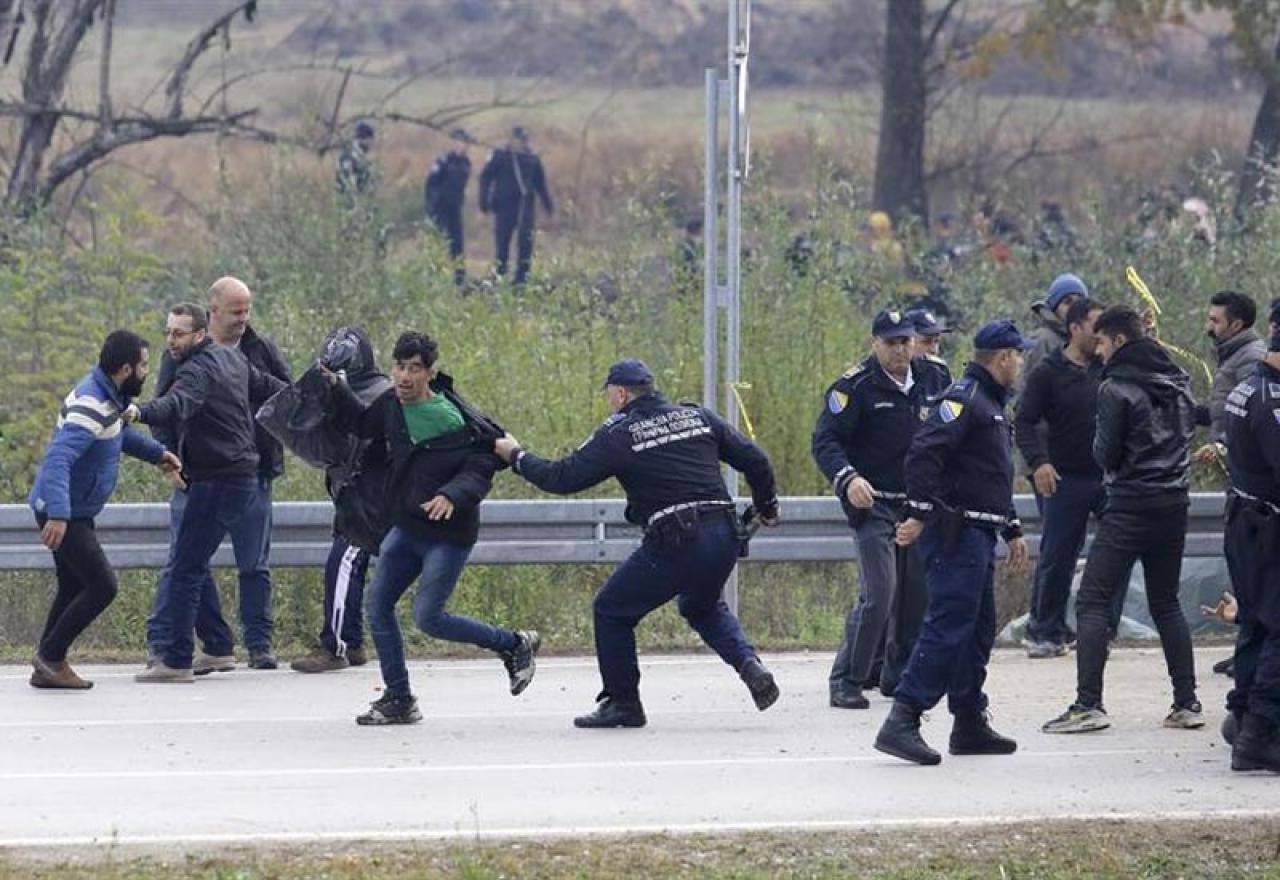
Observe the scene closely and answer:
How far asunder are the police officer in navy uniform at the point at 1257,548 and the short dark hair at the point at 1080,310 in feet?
7.75

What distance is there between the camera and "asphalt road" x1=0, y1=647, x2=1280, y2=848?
9531mm

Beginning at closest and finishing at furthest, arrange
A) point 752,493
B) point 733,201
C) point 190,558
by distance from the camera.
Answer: point 752,493
point 190,558
point 733,201

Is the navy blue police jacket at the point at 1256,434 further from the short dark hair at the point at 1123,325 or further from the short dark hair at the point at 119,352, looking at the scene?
the short dark hair at the point at 119,352

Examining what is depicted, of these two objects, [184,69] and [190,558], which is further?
[184,69]

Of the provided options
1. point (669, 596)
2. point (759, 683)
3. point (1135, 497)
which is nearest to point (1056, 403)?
point (1135, 497)

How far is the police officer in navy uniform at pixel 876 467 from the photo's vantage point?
39.5ft

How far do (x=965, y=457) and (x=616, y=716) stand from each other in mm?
2102

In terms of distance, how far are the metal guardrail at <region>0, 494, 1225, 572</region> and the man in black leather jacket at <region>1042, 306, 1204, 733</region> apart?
303 centimetres

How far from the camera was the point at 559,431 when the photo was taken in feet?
55.3

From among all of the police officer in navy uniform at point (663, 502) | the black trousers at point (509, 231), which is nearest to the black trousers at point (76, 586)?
the police officer in navy uniform at point (663, 502)

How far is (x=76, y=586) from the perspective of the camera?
12711mm

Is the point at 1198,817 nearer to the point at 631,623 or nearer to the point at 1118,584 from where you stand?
the point at 1118,584

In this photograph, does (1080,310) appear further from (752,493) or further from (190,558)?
(190,558)

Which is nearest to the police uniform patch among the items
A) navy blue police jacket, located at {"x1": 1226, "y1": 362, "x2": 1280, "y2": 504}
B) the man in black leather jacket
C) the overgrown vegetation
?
the man in black leather jacket
